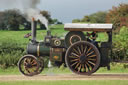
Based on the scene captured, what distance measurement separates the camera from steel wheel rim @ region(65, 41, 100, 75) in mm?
13195

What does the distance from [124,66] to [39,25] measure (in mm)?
9321

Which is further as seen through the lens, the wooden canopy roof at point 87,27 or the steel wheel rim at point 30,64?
the steel wheel rim at point 30,64

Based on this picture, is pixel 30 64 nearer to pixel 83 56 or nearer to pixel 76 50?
pixel 76 50

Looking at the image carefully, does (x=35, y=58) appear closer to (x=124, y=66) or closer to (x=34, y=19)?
(x=34, y=19)

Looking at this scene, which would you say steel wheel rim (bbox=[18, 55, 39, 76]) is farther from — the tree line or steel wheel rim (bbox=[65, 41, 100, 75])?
the tree line

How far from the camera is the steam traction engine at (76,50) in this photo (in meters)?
13.2

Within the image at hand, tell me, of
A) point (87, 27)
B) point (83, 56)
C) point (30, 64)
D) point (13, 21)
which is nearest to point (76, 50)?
point (83, 56)

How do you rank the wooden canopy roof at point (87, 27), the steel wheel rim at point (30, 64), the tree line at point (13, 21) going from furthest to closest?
1. the tree line at point (13, 21)
2. the steel wheel rim at point (30, 64)
3. the wooden canopy roof at point (87, 27)

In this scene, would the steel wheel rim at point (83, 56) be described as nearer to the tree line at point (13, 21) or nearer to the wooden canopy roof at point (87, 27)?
the wooden canopy roof at point (87, 27)

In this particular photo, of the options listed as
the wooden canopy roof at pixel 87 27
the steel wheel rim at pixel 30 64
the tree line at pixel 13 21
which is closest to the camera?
the wooden canopy roof at pixel 87 27

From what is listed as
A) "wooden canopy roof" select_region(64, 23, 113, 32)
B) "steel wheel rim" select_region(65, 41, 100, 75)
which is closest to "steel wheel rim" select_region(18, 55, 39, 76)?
"steel wheel rim" select_region(65, 41, 100, 75)

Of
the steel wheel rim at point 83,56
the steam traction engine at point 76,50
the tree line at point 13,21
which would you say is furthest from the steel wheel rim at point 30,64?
the tree line at point 13,21

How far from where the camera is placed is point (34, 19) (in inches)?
562

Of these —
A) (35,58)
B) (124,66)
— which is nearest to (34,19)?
(35,58)
